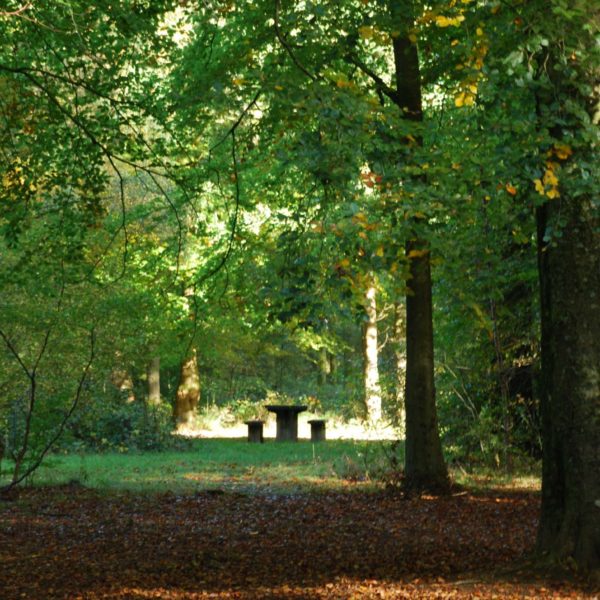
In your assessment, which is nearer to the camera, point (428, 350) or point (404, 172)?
point (404, 172)

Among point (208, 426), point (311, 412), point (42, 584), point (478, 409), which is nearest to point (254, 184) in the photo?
point (478, 409)

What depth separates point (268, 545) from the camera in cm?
830

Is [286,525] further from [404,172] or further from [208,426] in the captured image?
[208,426]

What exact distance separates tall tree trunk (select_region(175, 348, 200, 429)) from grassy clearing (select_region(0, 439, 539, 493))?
543 centimetres

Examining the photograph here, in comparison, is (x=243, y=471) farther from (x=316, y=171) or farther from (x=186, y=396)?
(x=186, y=396)

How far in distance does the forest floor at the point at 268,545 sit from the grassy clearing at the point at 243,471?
2.93 feet

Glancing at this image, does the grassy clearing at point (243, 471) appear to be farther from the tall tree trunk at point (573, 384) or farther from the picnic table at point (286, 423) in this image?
the tall tree trunk at point (573, 384)

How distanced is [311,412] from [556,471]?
2430 centimetres

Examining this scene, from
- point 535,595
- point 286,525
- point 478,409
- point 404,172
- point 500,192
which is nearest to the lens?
point 535,595

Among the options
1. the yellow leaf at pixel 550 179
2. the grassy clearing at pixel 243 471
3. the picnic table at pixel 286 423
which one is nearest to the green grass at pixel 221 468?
the grassy clearing at pixel 243 471

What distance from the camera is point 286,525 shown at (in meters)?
9.48

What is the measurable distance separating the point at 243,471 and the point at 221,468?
74 centimetres

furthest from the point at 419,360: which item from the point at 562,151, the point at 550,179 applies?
the point at 550,179

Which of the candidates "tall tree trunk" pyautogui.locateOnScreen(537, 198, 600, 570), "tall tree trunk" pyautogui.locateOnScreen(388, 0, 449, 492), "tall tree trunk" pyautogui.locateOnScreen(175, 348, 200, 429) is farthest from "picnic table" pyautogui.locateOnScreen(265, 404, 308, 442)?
"tall tree trunk" pyautogui.locateOnScreen(537, 198, 600, 570)
